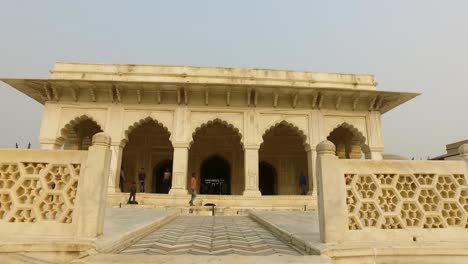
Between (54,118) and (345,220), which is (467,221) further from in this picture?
(54,118)

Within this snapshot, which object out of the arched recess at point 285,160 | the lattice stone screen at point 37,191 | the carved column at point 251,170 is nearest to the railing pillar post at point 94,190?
the lattice stone screen at point 37,191

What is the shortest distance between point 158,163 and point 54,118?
540cm

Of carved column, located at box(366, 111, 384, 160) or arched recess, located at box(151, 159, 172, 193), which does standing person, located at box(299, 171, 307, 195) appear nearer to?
carved column, located at box(366, 111, 384, 160)

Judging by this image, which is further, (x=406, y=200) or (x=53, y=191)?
(x=406, y=200)

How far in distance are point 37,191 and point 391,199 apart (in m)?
3.72

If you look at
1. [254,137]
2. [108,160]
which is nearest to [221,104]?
[254,137]

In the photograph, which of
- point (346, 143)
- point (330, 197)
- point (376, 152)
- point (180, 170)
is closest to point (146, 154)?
point (180, 170)

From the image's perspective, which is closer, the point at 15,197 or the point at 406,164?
the point at 15,197

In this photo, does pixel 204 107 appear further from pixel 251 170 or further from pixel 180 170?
pixel 251 170

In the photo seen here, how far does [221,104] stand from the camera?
11.2 m

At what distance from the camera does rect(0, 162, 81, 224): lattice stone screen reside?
2.82m

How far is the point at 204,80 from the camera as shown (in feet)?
40.2

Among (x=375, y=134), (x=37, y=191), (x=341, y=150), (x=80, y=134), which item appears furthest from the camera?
(x=341, y=150)

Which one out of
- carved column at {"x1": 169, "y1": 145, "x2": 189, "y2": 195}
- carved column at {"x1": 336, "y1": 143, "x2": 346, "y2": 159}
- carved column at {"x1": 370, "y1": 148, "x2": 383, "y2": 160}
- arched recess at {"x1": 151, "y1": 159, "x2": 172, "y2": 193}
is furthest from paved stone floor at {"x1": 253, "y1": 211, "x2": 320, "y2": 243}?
arched recess at {"x1": 151, "y1": 159, "x2": 172, "y2": 193}
